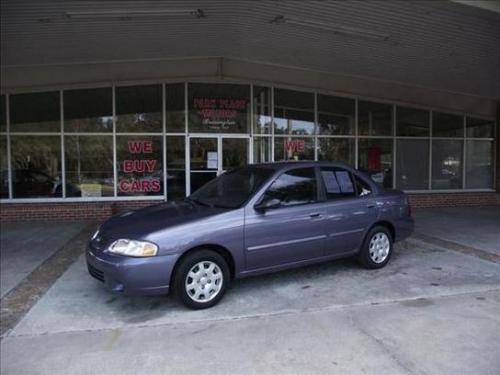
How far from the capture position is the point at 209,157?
12.7 m

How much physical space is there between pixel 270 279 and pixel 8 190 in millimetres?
8411

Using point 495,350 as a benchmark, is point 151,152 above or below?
above

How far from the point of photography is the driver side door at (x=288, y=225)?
5.47m

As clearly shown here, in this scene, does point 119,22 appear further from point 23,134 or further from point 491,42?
point 491,42

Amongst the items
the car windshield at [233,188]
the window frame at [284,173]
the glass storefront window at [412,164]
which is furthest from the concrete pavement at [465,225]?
the car windshield at [233,188]

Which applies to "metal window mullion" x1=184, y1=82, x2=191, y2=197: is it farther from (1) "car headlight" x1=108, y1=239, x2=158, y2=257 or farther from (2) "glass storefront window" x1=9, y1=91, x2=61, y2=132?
(1) "car headlight" x1=108, y1=239, x2=158, y2=257

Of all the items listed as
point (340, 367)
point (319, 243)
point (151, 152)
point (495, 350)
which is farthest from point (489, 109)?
point (340, 367)

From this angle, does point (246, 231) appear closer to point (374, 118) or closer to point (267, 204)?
point (267, 204)

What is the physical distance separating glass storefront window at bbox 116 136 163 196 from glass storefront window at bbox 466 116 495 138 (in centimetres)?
936

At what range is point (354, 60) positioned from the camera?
10812mm

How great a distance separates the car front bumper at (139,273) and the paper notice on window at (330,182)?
235 cm

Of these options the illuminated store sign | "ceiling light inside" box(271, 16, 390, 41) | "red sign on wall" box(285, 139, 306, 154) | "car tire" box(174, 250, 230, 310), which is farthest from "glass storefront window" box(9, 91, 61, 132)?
"car tire" box(174, 250, 230, 310)

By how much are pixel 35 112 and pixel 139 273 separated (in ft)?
28.2

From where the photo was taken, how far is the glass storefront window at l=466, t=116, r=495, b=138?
14625 millimetres
